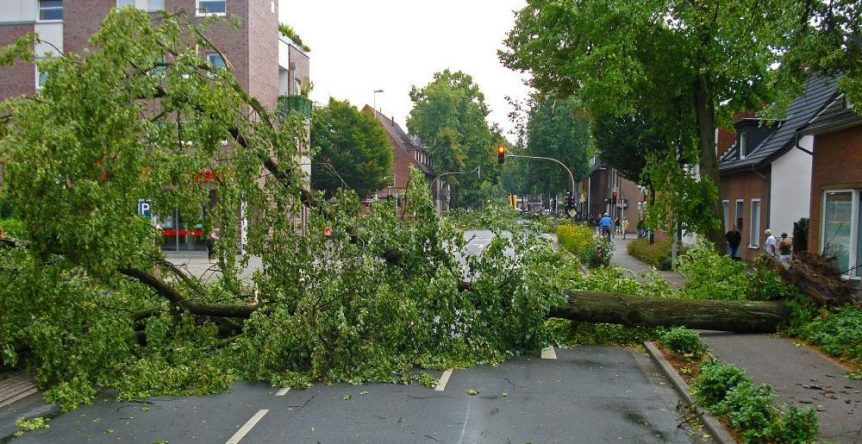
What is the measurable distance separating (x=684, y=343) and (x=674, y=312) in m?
1.28

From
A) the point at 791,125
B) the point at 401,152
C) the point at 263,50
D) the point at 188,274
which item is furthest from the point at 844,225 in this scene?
the point at 401,152

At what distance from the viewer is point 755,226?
2650 cm

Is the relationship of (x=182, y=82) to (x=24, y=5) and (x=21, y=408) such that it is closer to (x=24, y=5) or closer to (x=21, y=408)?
(x=21, y=408)

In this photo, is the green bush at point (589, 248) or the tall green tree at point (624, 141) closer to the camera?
the green bush at point (589, 248)

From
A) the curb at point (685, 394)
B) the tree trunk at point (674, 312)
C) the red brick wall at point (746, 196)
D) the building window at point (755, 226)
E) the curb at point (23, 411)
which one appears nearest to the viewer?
the curb at point (685, 394)

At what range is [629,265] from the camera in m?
25.9

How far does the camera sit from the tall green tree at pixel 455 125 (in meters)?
73.8

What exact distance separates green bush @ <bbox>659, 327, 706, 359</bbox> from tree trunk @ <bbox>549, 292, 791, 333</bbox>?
1.03 meters

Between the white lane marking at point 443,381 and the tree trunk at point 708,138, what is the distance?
443 inches

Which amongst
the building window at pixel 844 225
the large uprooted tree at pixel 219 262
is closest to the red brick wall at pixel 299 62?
the building window at pixel 844 225

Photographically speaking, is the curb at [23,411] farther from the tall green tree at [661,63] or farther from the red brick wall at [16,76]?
the red brick wall at [16,76]

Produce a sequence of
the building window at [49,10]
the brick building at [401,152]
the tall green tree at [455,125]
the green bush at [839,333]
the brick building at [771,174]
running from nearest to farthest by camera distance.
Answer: the green bush at [839,333], the brick building at [771,174], the building window at [49,10], the tall green tree at [455,125], the brick building at [401,152]

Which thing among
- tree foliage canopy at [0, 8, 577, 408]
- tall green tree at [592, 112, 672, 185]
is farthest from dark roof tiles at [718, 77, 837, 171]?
tree foliage canopy at [0, 8, 577, 408]

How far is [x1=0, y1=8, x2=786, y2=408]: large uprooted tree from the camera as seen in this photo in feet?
25.2
